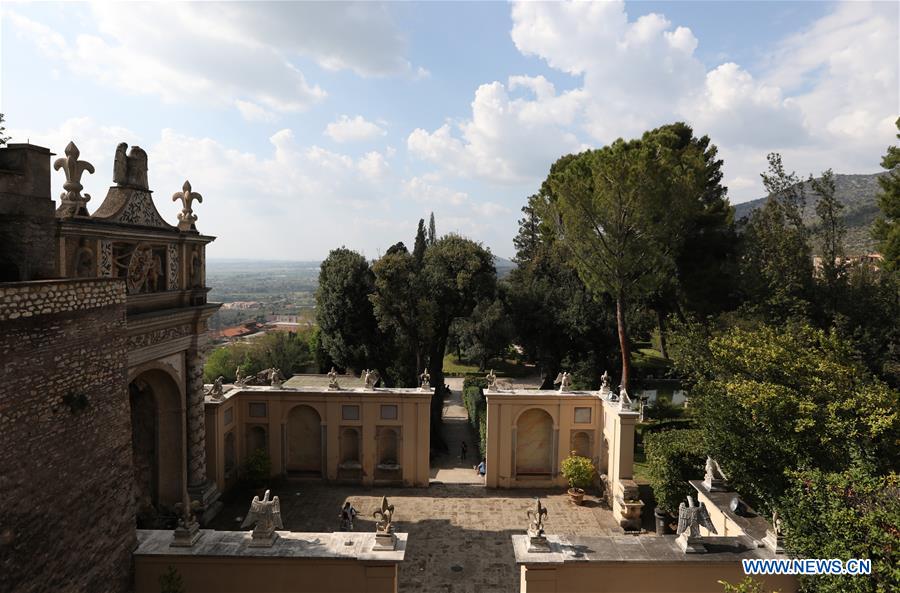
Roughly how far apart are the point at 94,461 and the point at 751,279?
2377 centimetres

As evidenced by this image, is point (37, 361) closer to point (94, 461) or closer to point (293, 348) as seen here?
point (94, 461)

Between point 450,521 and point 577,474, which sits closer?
point 450,521

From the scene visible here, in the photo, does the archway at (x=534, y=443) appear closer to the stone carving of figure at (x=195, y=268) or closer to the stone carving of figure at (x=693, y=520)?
the stone carving of figure at (x=693, y=520)

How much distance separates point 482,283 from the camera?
26.5 metres

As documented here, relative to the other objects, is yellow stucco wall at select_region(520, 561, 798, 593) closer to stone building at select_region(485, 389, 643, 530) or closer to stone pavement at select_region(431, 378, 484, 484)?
stone building at select_region(485, 389, 643, 530)

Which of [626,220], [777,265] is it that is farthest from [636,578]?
[777,265]

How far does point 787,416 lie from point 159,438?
1609 cm

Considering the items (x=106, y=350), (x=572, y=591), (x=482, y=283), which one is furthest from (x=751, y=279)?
(x=106, y=350)

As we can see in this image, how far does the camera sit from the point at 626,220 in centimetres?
2039

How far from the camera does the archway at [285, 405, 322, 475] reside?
18016 millimetres

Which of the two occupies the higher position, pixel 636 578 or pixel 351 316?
pixel 351 316

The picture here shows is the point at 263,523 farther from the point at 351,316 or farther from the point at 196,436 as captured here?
the point at 351,316

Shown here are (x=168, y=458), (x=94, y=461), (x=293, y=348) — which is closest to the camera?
(x=94, y=461)

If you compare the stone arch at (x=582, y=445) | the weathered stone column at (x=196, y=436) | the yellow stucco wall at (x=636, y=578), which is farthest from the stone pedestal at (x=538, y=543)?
the weathered stone column at (x=196, y=436)
